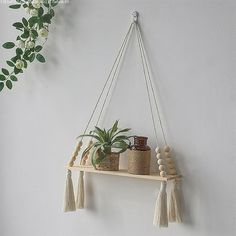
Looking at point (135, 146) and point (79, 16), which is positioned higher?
point (79, 16)

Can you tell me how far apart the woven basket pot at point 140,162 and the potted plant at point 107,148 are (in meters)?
0.06

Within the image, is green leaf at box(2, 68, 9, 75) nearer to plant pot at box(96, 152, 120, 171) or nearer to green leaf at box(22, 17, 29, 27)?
green leaf at box(22, 17, 29, 27)

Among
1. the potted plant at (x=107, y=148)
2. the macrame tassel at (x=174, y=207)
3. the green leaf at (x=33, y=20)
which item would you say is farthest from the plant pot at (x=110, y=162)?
the green leaf at (x=33, y=20)

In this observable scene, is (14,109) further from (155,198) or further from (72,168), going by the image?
(155,198)

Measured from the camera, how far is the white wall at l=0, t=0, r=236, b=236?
1.47 meters

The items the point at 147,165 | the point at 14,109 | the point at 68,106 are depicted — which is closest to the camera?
the point at 147,165

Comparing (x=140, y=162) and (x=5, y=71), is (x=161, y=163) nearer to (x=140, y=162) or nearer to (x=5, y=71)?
(x=140, y=162)

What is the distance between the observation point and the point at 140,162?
152 cm

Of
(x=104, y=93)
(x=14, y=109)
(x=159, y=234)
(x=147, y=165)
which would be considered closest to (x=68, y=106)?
(x=104, y=93)

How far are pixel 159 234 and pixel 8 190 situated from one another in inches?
29.9

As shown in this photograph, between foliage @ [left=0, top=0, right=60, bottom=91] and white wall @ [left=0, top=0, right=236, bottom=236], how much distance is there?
0.16 feet

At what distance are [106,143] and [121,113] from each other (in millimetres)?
153

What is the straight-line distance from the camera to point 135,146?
60.6 inches

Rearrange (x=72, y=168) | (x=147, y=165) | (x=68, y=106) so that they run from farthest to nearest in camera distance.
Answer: (x=68, y=106)
(x=72, y=168)
(x=147, y=165)
